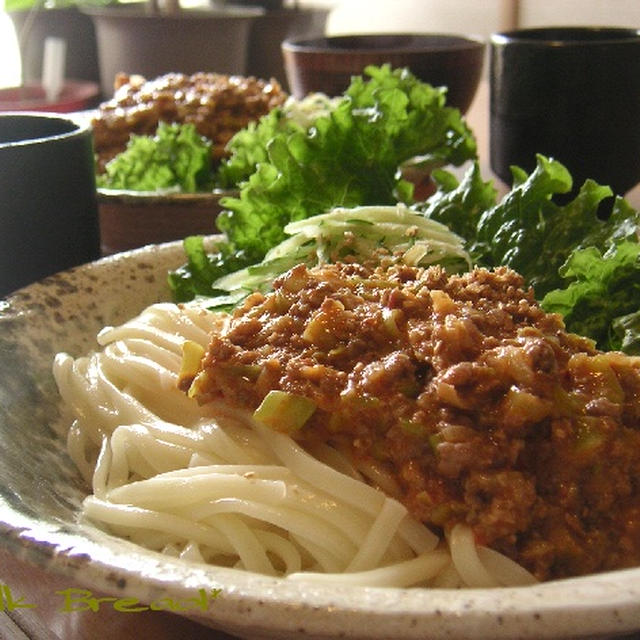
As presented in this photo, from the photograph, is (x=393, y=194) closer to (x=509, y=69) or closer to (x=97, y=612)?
(x=509, y=69)

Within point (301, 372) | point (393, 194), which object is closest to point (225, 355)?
point (301, 372)

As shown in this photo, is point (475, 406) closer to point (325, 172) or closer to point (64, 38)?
point (325, 172)

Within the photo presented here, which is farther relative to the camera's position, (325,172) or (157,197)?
(157,197)

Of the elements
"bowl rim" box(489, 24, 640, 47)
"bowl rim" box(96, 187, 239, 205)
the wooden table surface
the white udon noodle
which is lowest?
the wooden table surface

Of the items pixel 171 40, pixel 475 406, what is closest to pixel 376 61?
pixel 171 40

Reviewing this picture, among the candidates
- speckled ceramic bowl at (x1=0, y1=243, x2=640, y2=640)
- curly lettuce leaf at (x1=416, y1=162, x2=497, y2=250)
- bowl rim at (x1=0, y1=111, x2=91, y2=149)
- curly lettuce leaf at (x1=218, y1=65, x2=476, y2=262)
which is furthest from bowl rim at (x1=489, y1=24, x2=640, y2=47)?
speckled ceramic bowl at (x1=0, y1=243, x2=640, y2=640)

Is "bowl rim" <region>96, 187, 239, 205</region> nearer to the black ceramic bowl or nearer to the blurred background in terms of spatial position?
the black ceramic bowl
